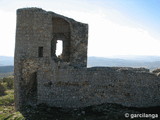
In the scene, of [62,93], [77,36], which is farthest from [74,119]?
[77,36]

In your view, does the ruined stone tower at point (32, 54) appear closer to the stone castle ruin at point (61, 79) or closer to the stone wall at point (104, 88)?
the stone castle ruin at point (61, 79)

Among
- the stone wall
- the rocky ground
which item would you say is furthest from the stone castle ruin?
the rocky ground

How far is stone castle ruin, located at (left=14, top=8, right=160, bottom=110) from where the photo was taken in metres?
19.7

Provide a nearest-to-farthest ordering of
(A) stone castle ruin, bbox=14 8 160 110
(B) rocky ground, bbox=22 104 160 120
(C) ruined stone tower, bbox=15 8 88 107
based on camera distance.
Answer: (B) rocky ground, bbox=22 104 160 120, (A) stone castle ruin, bbox=14 8 160 110, (C) ruined stone tower, bbox=15 8 88 107

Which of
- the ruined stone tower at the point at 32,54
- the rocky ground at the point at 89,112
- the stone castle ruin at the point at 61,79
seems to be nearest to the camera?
the rocky ground at the point at 89,112

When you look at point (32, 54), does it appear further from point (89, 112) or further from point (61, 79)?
point (89, 112)

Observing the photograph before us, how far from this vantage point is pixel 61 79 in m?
19.9

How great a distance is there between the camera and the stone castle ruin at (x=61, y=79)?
19703 mm

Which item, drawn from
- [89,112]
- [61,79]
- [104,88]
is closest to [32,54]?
[61,79]

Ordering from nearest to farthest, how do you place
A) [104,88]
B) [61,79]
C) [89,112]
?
[89,112] < [104,88] < [61,79]

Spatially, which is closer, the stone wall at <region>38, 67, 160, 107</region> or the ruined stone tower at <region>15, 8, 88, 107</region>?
the stone wall at <region>38, 67, 160, 107</region>

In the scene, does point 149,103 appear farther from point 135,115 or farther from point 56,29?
point 56,29

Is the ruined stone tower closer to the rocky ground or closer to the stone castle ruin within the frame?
the stone castle ruin

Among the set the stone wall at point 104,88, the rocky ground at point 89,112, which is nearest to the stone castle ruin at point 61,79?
the stone wall at point 104,88
